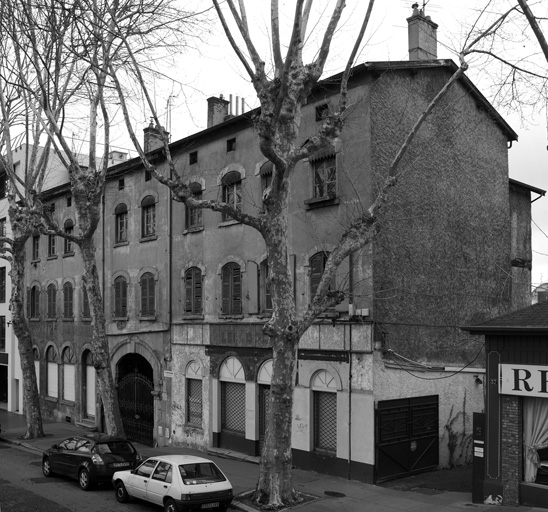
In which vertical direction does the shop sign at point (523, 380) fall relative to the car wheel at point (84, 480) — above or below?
above

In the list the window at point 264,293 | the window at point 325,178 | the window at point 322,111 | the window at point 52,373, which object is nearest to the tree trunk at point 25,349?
the window at point 52,373

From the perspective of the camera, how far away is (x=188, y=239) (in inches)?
960

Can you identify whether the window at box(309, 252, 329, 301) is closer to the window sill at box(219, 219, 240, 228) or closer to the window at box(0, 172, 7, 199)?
the window sill at box(219, 219, 240, 228)

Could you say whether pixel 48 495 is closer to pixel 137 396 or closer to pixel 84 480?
pixel 84 480

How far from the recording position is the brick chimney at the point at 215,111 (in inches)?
1028

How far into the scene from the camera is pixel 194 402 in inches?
943

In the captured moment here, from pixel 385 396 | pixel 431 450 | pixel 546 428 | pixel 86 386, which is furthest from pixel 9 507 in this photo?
pixel 86 386

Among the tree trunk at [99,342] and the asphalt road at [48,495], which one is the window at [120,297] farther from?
the asphalt road at [48,495]

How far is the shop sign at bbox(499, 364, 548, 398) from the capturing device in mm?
14828

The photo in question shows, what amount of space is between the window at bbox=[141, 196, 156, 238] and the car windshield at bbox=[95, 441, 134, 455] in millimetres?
9802

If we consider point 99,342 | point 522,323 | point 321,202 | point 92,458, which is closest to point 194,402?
point 99,342

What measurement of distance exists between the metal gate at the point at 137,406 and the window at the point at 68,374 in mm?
5283

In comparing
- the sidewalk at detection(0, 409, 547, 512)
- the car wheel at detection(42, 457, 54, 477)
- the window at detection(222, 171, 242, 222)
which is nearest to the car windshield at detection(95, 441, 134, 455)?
the car wheel at detection(42, 457, 54, 477)

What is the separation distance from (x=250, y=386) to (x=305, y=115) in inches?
351
